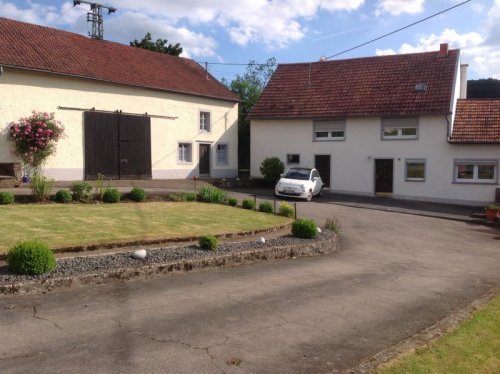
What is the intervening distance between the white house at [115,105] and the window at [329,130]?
235 inches

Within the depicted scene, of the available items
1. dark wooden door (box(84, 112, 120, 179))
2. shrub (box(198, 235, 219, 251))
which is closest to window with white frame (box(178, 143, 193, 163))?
dark wooden door (box(84, 112, 120, 179))

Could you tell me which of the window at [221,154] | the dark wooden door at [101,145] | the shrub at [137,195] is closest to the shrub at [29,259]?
the shrub at [137,195]

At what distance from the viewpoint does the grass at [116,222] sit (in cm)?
1026

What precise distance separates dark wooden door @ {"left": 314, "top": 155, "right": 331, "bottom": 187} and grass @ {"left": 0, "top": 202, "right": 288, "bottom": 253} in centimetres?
1323

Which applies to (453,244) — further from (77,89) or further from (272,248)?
(77,89)

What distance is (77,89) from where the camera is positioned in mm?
23609

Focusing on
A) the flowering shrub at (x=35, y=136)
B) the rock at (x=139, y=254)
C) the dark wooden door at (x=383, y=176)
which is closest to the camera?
the rock at (x=139, y=254)

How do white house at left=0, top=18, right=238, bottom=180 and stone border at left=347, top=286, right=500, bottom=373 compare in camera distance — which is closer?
stone border at left=347, top=286, right=500, bottom=373

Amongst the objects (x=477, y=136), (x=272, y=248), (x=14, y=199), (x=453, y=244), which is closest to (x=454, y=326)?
(x=272, y=248)

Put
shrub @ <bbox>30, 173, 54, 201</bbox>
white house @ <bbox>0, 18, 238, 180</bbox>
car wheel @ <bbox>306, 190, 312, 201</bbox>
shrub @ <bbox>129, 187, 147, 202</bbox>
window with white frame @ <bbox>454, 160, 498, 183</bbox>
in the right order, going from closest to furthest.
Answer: shrub @ <bbox>30, 173, 54, 201</bbox> < shrub @ <bbox>129, 187, 147, 202</bbox> < white house @ <bbox>0, 18, 238, 180</bbox> < car wheel @ <bbox>306, 190, 312, 201</bbox> < window with white frame @ <bbox>454, 160, 498, 183</bbox>

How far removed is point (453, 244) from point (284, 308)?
10130mm

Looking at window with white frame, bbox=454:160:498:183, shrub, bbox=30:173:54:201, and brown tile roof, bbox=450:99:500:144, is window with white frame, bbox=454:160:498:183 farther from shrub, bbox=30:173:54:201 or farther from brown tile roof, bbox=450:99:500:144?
shrub, bbox=30:173:54:201

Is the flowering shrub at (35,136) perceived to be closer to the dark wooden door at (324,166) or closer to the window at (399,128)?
the dark wooden door at (324,166)

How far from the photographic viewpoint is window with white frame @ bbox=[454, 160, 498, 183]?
24625 mm
